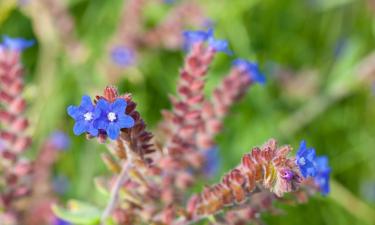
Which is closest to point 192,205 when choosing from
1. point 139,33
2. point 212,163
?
point 212,163

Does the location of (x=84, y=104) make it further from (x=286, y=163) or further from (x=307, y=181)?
(x=307, y=181)

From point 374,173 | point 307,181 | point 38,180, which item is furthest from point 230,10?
point 307,181

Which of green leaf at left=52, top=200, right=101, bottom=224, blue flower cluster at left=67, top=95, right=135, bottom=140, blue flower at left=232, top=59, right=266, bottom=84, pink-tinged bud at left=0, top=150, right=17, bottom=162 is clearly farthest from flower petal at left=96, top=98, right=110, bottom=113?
Answer: blue flower at left=232, top=59, right=266, bottom=84

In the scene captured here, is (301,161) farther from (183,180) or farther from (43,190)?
(43,190)

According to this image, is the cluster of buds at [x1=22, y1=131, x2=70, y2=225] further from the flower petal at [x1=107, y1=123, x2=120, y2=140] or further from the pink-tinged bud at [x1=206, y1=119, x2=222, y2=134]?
the flower petal at [x1=107, y1=123, x2=120, y2=140]

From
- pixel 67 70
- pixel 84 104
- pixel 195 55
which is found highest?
pixel 67 70
